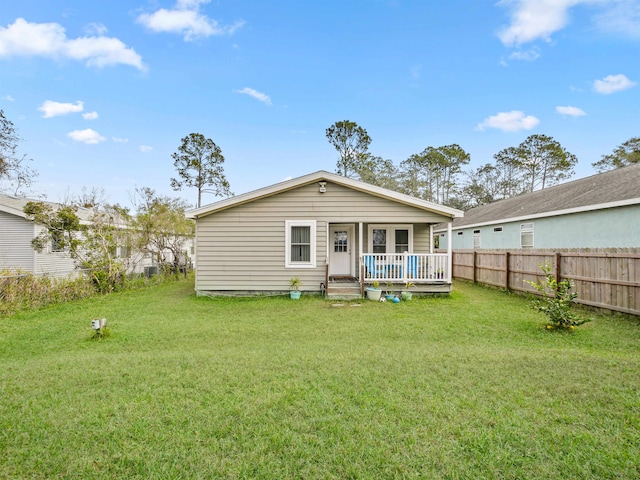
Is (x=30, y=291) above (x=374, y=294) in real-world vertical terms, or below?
above

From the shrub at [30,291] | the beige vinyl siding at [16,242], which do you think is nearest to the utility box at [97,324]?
the shrub at [30,291]

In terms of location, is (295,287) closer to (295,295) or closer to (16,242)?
(295,295)

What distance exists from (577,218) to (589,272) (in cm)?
408

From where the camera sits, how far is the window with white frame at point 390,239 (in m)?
11.6

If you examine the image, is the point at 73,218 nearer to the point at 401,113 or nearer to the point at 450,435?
the point at 450,435

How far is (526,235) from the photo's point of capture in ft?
45.0

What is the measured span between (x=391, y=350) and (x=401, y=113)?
56.4ft

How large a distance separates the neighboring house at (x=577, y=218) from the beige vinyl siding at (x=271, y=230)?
285 centimetres

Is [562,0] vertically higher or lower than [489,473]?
Answer: higher

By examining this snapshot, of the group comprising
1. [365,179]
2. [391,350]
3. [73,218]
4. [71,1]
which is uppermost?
[71,1]

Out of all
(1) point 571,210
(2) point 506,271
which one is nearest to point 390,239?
(2) point 506,271

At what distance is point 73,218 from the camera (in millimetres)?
10969

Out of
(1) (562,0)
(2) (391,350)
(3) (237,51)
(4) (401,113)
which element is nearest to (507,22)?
(1) (562,0)

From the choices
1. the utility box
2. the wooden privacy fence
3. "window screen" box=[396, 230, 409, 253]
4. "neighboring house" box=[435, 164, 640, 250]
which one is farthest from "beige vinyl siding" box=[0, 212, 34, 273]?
the wooden privacy fence
